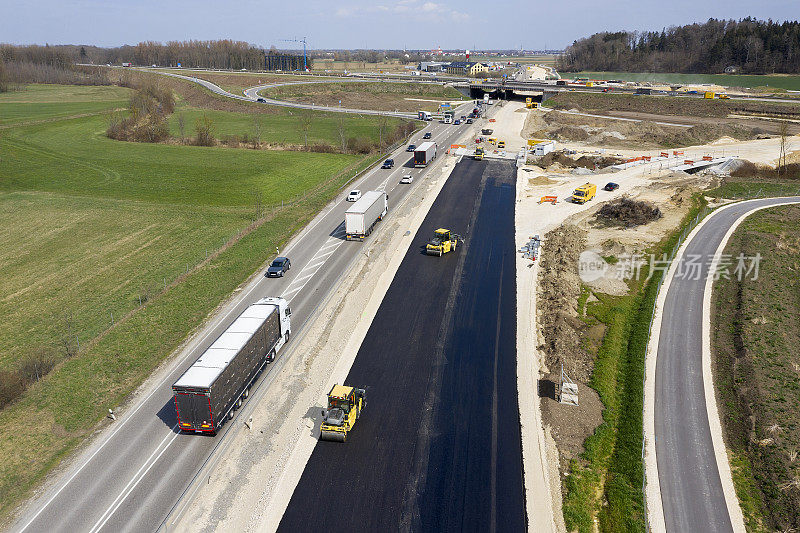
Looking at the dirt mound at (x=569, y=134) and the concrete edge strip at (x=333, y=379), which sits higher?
the dirt mound at (x=569, y=134)

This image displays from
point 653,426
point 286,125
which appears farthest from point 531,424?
point 286,125

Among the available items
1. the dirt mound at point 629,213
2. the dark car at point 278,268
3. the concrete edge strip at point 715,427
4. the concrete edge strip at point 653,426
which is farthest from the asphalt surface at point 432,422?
the dirt mound at point 629,213

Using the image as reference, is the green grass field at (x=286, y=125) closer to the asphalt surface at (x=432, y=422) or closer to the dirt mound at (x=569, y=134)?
the dirt mound at (x=569, y=134)

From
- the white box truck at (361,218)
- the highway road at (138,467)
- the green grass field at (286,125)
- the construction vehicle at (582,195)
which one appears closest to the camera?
the highway road at (138,467)

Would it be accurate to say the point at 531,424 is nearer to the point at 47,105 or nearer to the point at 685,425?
the point at 685,425

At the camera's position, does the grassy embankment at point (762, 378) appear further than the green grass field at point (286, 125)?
No

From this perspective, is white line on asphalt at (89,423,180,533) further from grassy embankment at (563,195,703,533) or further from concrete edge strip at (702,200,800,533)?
concrete edge strip at (702,200,800,533)

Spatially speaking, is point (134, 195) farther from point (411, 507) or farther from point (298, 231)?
point (411, 507)

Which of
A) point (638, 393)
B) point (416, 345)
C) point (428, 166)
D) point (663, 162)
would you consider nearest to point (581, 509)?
point (638, 393)
